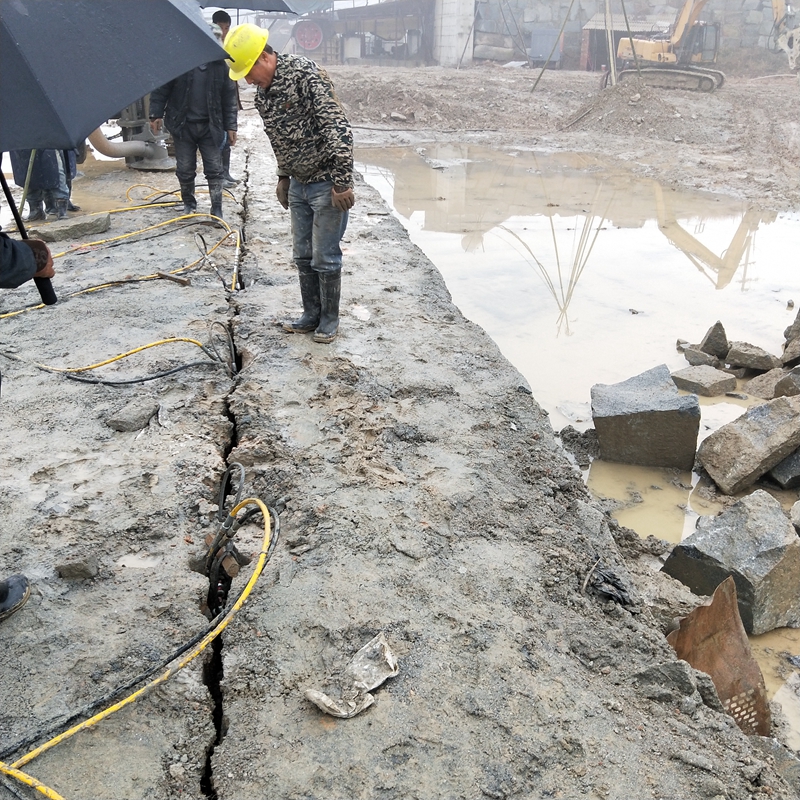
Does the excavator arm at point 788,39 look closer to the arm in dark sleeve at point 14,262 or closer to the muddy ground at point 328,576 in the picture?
the muddy ground at point 328,576

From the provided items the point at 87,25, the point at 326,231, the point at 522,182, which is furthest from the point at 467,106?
the point at 87,25

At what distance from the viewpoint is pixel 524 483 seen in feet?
11.0

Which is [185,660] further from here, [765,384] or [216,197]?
[216,197]

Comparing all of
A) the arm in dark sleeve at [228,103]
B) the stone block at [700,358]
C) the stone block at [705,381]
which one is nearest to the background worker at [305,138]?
the arm in dark sleeve at [228,103]

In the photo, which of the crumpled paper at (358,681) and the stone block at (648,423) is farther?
the stone block at (648,423)

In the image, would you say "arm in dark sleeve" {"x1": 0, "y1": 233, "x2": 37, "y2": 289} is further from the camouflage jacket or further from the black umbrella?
the camouflage jacket

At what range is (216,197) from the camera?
6.75m

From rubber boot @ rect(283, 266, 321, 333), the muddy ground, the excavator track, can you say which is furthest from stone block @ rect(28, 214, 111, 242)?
the excavator track

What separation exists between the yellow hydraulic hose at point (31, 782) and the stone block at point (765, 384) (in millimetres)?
5310

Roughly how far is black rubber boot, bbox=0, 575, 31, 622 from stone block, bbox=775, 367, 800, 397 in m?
5.04

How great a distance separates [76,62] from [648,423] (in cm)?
365

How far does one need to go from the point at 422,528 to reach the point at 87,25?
2.43 m

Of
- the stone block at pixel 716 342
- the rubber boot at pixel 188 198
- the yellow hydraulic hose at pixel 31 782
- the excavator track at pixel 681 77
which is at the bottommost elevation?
the stone block at pixel 716 342

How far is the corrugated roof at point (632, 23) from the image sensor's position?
82.3ft
